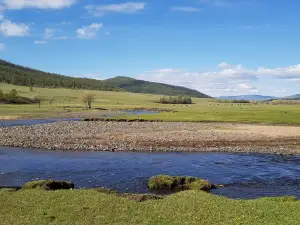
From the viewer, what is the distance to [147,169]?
3712 cm

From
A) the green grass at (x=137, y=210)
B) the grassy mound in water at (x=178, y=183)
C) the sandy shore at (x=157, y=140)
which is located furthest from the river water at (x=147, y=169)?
the green grass at (x=137, y=210)

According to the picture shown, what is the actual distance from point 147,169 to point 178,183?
7.81 m

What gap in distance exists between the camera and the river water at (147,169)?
99.0ft

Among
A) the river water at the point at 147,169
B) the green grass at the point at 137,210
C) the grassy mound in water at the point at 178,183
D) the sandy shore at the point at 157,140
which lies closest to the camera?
the green grass at the point at 137,210

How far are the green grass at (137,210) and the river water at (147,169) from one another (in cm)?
651

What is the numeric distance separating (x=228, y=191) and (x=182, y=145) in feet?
79.4

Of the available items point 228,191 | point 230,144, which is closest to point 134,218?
point 228,191

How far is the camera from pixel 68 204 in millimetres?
20891

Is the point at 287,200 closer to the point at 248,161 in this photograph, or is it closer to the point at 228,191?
the point at 228,191

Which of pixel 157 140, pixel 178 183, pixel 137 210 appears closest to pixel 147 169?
pixel 178 183

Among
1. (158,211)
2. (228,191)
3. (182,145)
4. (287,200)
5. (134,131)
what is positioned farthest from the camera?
(134,131)

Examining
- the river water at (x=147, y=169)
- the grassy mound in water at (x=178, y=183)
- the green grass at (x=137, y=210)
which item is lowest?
the river water at (x=147, y=169)

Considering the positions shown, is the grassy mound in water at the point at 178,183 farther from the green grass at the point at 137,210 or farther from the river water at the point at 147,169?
the green grass at the point at 137,210

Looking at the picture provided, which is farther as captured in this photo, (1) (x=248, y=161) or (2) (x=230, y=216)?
(1) (x=248, y=161)
